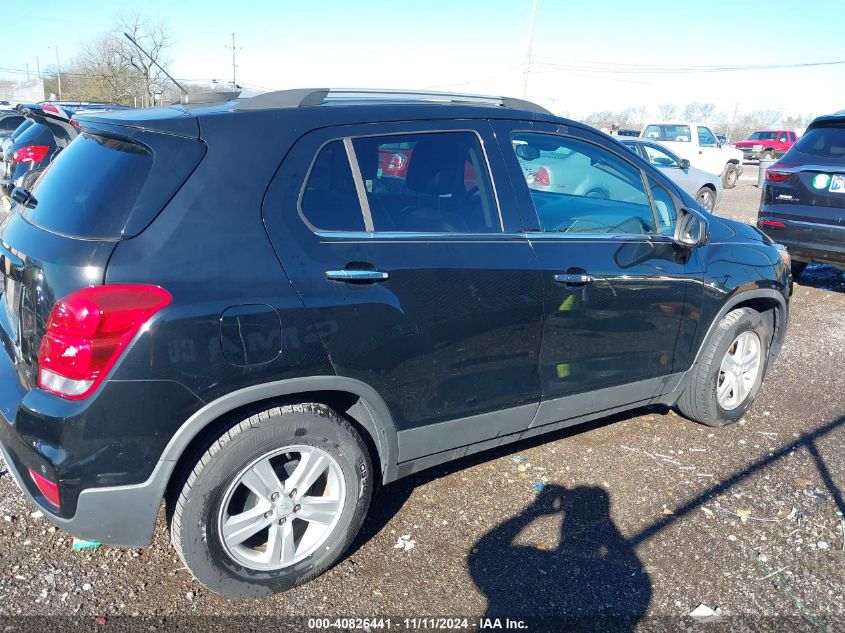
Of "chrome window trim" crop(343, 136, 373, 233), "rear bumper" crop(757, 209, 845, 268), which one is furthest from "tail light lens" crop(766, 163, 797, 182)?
"chrome window trim" crop(343, 136, 373, 233)

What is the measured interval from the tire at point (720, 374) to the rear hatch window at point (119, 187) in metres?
3.10

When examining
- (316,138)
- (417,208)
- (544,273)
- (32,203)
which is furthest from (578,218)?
(32,203)

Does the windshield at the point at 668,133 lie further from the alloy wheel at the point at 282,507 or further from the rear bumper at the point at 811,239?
the alloy wheel at the point at 282,507

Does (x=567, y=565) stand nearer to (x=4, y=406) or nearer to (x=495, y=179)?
(x=495, y=179)

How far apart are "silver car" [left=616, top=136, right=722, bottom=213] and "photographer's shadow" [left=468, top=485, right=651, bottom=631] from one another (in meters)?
10.7

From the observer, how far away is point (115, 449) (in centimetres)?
228

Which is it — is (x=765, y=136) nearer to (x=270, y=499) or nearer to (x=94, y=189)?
(x=270, y=499)

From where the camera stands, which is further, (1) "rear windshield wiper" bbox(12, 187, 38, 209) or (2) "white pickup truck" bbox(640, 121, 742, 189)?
(2) "white pickup truck" bbox(640, 121, 742, 189)

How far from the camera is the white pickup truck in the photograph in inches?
779

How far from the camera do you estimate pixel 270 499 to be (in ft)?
8.63

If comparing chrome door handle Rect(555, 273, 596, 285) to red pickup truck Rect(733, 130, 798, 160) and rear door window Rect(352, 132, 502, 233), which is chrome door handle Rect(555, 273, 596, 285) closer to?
rear door window Rect(352, 132, 502, 233)

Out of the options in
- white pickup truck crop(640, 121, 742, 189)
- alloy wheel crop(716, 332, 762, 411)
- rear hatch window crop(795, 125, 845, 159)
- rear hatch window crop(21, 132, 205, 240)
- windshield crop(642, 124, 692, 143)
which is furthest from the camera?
windshield crop(642, 124, 692, 143)

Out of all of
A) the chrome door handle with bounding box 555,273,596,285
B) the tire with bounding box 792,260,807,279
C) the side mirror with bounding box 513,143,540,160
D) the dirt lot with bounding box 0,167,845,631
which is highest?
the side mirror with bounding box 513,143,540,160

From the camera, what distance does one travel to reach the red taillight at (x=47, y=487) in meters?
2.33
